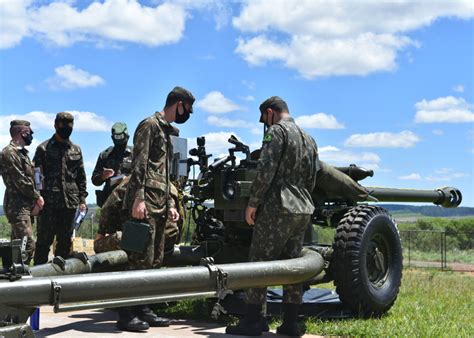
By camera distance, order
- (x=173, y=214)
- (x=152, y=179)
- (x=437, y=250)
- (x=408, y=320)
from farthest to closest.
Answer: (x=437, y=250), (x=408, y=320), (x=173, y=214), (x=152, y=179)

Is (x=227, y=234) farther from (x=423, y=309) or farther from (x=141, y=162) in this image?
(x=423, y=309)

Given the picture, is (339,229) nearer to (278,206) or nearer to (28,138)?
(278,206)

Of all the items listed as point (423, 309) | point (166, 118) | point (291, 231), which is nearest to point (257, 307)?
point (291, 231)

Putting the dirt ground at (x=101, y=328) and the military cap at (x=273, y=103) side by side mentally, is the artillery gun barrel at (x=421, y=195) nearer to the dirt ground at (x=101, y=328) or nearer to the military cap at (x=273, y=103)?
the military cap at (x=273, y=103)

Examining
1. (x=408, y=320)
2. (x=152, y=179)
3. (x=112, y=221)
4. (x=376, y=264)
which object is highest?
(x=152, y=179)

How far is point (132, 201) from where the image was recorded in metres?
6.15

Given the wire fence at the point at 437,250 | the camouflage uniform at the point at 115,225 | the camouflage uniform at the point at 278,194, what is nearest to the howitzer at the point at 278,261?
the camouflage uniform at the point at 115,225

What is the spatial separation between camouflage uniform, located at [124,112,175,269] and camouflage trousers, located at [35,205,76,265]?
234 cm

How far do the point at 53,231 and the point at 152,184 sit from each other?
8.60 feet

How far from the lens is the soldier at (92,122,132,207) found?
8.74 metres

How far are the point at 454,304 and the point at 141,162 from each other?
4.24 meters

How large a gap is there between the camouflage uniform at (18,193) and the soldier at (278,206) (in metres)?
2.94

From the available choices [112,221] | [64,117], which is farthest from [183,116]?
[64,117]

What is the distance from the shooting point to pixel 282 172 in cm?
621
